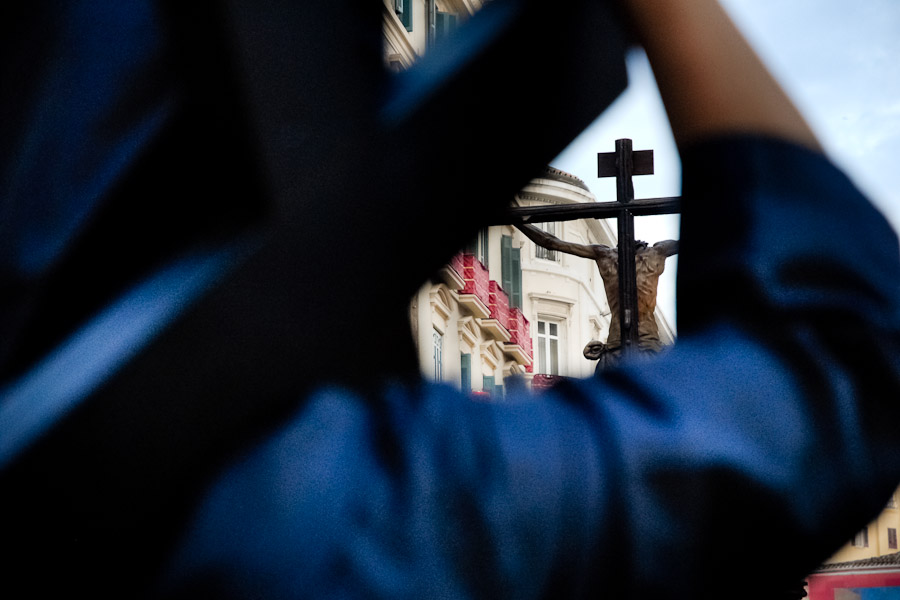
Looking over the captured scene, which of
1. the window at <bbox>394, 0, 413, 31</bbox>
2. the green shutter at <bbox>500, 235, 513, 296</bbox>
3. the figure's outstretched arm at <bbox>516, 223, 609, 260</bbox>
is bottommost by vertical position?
the figure's outstretched arm at <bbox>516, 223, 609, 260</bbox>

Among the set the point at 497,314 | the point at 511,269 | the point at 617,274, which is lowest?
the point at 497,314

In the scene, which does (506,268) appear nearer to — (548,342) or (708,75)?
(548,342)

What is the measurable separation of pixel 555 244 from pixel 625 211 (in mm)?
584

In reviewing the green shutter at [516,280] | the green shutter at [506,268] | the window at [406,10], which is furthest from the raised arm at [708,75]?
the green shutter at [516,280]

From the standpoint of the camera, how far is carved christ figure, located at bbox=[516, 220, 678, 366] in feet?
16.3

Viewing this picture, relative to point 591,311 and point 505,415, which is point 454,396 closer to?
point 505,415

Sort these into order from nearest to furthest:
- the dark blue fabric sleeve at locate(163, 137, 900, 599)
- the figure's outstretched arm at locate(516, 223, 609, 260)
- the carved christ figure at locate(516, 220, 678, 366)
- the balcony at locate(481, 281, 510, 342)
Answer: the dark blue fabric sleeve at locate(163, 137, 900, 599), the figure's outstretched arm at locate(516, 223, 609, 260), the carved christ figure at locate(516, 220, 678, 366), the balcony at locate(481, 281, 510, 342)

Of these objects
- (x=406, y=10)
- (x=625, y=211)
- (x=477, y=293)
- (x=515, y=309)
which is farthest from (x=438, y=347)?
(x=625, y=211)

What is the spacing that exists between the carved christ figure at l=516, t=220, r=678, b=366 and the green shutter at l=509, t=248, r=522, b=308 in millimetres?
14245

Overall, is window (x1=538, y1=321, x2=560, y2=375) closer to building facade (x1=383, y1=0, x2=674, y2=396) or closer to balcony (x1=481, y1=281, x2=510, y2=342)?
building facade (x1=383, y1=0, x2=674, y2=396)

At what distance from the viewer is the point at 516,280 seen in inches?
863

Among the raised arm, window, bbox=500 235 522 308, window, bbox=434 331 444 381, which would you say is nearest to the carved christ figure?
the raised arm

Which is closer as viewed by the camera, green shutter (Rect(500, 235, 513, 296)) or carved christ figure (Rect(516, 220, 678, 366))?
carved christ figure (Rect(516, 220, 678, 366))

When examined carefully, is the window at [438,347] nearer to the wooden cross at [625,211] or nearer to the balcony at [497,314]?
the balcony at [497,314]
